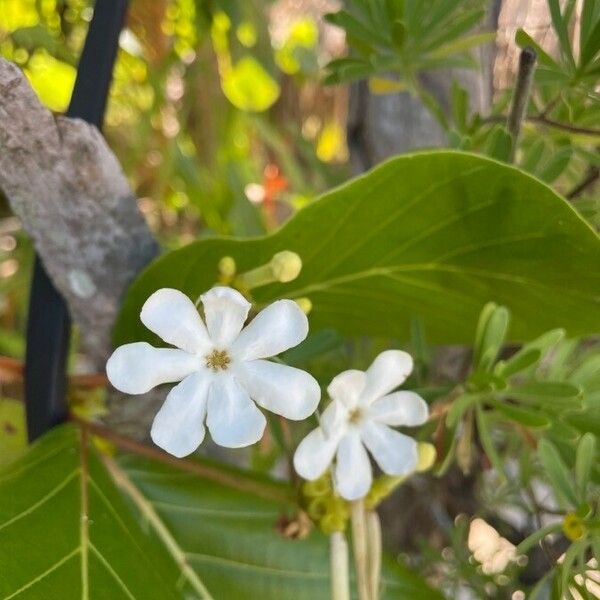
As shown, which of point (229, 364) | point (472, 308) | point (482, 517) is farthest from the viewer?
point (482, 517)

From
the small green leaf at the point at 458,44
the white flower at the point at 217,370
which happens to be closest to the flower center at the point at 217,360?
the white flower at the point at 217,370

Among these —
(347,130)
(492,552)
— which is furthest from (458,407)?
(347,130)

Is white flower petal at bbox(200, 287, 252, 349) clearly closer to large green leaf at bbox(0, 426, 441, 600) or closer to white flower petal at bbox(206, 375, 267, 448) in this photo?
white flower petal at bbox(206, 375, 267, 448)

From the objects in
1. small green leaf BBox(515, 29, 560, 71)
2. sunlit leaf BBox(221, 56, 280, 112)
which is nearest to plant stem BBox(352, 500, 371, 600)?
small green leaf BBox(515, 29, 560, 71)

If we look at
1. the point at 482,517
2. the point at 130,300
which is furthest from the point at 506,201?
the point at 482,517

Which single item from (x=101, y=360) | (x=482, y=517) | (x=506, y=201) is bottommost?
(x=482, y=517)

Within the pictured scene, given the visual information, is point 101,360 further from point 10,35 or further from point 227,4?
point 227,4

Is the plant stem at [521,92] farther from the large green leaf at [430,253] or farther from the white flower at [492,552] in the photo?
the white flower at [492,552]
